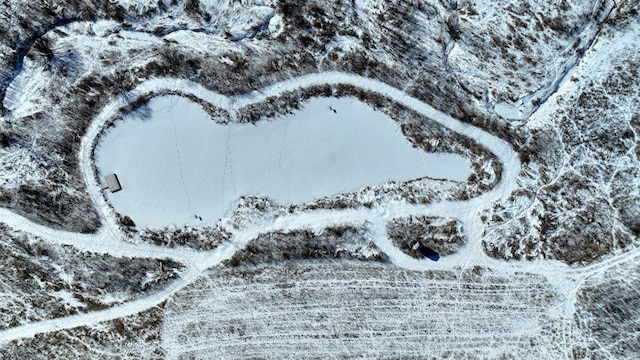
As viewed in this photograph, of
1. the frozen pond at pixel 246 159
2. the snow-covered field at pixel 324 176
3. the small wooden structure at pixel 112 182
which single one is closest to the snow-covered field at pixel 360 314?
the snow-covered field at pixel 324 176

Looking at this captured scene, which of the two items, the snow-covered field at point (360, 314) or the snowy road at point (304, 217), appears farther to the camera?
the snow-covered field at point (360, 314)

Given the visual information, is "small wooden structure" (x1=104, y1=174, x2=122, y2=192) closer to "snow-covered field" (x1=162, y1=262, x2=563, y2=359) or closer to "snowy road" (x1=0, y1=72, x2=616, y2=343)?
"snowy road" (x1=0, y1=72, x2=616, y2=343)

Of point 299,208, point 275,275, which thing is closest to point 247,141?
point 299,208

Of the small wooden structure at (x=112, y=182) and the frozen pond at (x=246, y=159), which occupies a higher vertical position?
the frozen pond at (x=246, y=159)

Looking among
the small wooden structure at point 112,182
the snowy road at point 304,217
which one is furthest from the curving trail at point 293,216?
the small wooden structure at point 112,182

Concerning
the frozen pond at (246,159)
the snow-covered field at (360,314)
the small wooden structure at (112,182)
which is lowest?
the snow-covered field at (360,314)

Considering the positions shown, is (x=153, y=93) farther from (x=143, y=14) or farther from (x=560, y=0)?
(x=560, y=0)

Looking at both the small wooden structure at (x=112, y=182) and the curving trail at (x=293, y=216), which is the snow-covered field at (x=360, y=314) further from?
the small wooden structure at (x=112, y=182)

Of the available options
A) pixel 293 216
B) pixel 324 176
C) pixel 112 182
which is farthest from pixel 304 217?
pixel 112 182
